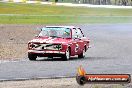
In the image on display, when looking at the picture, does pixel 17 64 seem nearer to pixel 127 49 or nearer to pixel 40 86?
pixel 40 86

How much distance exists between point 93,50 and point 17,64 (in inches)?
388

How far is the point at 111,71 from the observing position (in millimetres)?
16844

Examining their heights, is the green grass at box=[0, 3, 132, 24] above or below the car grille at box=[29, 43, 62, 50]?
below

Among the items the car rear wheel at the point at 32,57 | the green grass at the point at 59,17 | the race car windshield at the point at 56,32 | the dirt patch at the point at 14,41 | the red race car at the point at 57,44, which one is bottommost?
the green grass at the point at 59,17

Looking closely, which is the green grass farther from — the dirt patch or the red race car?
the red race car

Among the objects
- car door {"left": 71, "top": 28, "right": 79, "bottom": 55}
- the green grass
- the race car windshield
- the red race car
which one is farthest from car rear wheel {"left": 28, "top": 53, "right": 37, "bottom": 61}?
the green grass

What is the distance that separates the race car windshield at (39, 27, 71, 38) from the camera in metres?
21.6

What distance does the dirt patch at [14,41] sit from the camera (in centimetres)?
2462

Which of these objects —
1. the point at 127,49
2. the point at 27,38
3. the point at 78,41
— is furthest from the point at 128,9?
the point at 78,41

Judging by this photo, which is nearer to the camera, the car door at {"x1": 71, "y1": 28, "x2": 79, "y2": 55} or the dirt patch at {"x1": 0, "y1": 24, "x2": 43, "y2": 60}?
the car door at {"x1": 71, "y1": 28, "x2": 79, "y2": 55}

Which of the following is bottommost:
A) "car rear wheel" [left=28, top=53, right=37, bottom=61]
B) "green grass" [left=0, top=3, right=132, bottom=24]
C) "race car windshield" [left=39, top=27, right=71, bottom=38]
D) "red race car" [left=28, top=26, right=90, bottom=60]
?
"green grass" [left=0, top=3, right=132, bottom=24]

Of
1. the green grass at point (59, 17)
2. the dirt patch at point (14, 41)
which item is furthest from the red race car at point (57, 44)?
the green grass at point (59, 17)

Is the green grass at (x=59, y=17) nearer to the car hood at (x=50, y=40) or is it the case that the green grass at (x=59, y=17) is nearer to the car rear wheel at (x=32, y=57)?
the car rear wheel at (x=32, y=57)

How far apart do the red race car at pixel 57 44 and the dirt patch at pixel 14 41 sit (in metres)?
2.05
